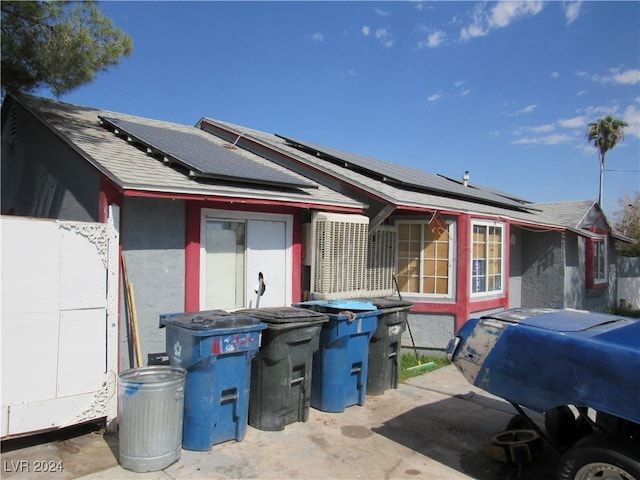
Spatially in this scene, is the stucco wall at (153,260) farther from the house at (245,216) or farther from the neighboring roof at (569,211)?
the neighboring roof at (569,211)

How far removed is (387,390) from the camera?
6.95 metres

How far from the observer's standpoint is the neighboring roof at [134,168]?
5.52m

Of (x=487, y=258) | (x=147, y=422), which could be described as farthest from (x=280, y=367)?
(x=487, y=258)

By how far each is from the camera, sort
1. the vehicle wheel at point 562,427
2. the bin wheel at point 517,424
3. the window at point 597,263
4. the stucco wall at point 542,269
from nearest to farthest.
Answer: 1. the vehicle wheel at point 562,427
2. the bin wheel at point 517,424
3. the stucco wall at point 542,269
4. the window at point 597,263

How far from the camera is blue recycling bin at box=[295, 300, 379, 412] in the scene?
5898 millimetres

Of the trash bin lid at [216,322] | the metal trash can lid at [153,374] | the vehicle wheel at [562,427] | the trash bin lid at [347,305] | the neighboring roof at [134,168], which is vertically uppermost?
the neighboring roof at [134,168]

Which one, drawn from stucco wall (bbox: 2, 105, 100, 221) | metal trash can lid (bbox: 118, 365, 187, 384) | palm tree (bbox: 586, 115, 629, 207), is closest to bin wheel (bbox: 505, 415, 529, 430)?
metal trash can lid (bbox: 118, 365, 187, 384)

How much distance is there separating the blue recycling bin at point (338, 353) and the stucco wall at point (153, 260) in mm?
1807

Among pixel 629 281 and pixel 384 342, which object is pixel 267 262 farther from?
pixel 629 281

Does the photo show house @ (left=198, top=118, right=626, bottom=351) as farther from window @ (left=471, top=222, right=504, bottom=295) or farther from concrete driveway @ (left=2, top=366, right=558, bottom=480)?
concrete driveway @ (left=2, top=366, right=558, bottom=480)

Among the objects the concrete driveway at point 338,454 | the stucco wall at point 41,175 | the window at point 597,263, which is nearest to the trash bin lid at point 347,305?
the concrete driveway at point 338,454

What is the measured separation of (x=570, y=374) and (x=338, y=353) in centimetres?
284

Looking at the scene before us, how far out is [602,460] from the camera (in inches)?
142

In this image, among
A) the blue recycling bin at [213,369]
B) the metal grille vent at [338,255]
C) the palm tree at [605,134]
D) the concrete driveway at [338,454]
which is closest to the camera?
the concrete driveway at [338,454]
